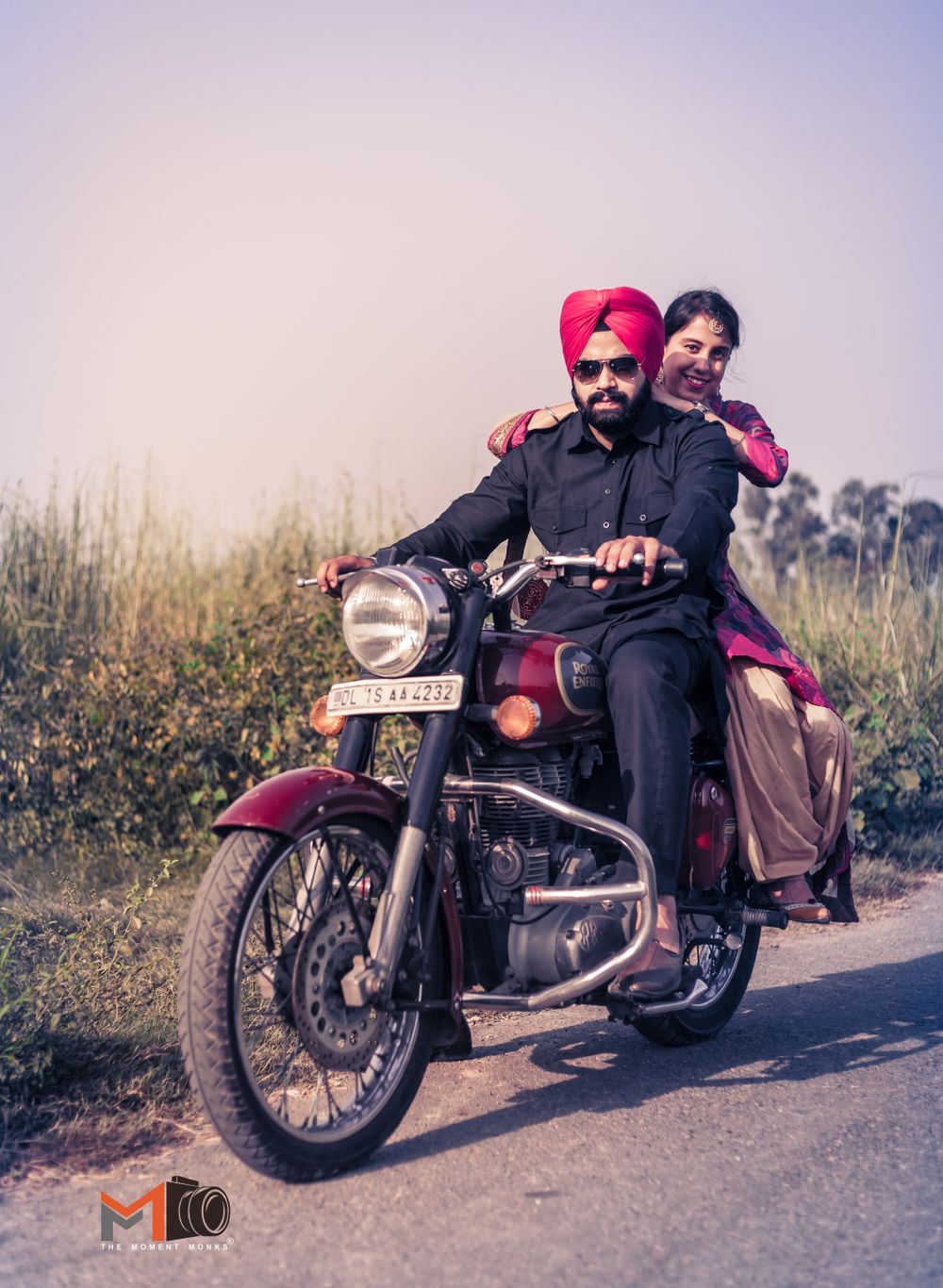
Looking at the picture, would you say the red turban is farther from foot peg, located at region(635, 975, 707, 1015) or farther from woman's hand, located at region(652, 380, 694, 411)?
foot peg, located at region(635, 975, 707, 1015)

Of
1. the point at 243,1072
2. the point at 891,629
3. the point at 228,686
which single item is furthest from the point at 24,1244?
the point at 891,629

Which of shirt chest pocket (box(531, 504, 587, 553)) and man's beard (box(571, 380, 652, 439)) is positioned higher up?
man's beard (box(571, 380, 652, 439))

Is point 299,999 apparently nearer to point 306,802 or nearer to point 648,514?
point 306,802

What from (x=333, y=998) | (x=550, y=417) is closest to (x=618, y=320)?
(x=550, y=417)

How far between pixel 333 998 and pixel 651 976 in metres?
0.88

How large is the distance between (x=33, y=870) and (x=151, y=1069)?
2852 millimetres

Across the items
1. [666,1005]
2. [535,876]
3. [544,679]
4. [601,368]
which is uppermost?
[601,368]

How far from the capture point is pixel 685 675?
383 cm

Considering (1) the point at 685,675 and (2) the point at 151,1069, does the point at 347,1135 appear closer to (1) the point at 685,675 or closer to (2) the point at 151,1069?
(2) the point at 151,1069

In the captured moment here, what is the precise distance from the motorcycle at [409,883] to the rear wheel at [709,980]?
41 centimetres

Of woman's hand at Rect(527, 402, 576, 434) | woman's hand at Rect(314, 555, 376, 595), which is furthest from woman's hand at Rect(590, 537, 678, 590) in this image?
woman's hand at Rect(527, 402, 576, 434)

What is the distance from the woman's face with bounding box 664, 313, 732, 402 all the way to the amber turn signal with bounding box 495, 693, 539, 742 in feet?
7.86

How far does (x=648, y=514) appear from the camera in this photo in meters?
4.20

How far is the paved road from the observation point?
8.75ft
